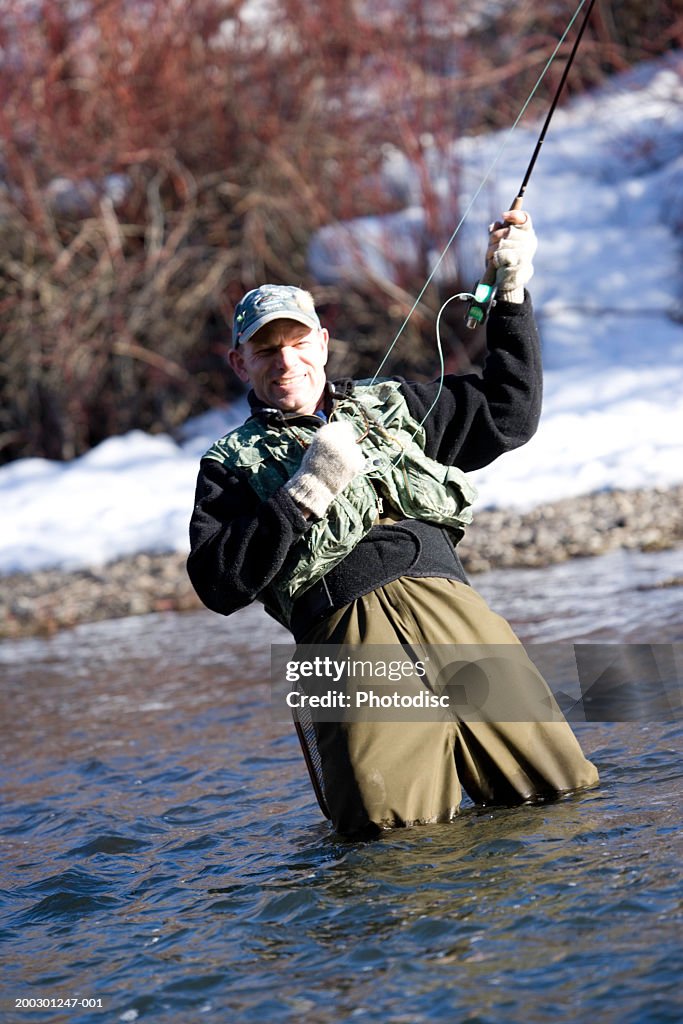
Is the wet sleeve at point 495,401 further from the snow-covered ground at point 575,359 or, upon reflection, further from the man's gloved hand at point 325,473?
the snow-covered ground at point 575,359

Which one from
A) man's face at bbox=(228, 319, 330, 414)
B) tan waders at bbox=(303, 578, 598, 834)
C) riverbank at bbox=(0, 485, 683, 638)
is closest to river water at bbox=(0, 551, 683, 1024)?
tan waders at bbox=(303, 578, 598, 834)

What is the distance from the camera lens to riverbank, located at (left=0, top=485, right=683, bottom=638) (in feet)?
23.4

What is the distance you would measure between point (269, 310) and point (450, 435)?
572 mm

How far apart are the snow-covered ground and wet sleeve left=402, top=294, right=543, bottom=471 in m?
4.58

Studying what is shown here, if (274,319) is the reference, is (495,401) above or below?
below

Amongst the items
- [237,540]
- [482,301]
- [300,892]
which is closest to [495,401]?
[482,301]

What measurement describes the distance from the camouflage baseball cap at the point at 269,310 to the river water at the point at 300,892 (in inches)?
50.8

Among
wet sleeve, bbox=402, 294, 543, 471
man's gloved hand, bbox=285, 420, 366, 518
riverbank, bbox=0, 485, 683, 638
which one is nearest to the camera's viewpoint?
man's gloved hand, bbox=285, 420, 366, 518

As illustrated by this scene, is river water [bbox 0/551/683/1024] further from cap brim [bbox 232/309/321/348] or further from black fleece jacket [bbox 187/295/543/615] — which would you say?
cap brim [bbox 232/309/321/348]

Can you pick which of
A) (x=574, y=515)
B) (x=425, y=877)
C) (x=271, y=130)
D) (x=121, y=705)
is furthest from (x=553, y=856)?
(x=271, y=130)

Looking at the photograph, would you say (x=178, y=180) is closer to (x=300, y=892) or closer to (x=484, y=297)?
(x=484, y=297)

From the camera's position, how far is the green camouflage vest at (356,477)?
3158mm

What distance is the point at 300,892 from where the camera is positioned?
2975mm

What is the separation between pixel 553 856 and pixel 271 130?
31.4 ft
